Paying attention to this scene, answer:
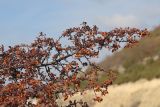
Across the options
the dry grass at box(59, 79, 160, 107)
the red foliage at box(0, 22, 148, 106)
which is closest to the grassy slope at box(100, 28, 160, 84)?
the dry grass at box(59, 79, 160, 107)

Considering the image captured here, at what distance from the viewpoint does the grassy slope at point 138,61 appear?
206ft

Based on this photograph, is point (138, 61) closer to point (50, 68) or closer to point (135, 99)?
point (135, 99)

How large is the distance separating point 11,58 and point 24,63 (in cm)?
39

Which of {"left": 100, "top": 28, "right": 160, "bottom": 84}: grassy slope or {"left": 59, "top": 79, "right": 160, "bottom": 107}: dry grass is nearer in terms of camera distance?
{"left": 59, "top": 79, "right": 160, "bottom": 107}: dry grass

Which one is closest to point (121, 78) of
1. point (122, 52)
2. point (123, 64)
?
point (123, 64)

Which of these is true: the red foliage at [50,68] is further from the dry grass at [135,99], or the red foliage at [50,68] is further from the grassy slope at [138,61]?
the grassy slope at [138,61]

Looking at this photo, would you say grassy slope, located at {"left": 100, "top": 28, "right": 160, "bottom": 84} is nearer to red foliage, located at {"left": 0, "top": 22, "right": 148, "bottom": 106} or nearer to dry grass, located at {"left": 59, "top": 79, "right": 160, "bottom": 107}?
dry grass, located at {"left": 59, "top": 79, "right": 160, "bottom": 107}

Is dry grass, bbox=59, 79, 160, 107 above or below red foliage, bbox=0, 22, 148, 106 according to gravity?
above

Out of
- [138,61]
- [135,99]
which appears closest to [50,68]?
[135,99]

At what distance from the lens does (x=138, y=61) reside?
243ft

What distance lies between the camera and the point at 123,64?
3036 inches

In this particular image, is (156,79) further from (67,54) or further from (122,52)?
(67,54)

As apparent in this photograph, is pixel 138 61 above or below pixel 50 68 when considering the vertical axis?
above

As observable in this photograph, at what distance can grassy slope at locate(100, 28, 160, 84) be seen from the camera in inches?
2477
